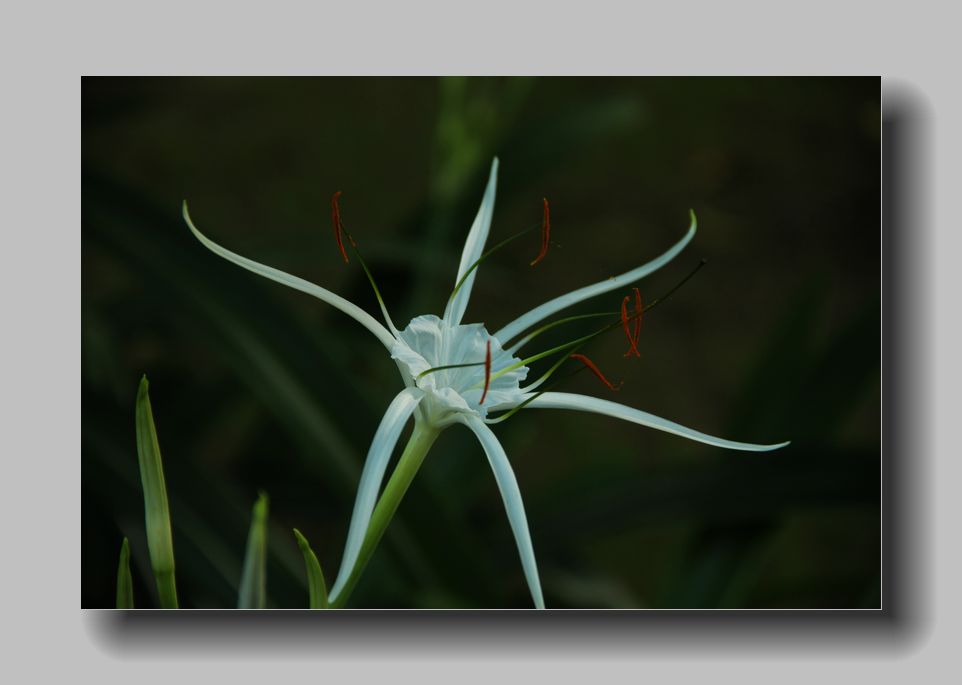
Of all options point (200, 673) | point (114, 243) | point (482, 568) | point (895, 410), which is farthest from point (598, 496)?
point (114, 243)

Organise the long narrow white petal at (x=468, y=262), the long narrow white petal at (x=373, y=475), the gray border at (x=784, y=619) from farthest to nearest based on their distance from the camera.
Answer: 1. the gray border at (x=784, y=619)
2. the long narrow white petal at (x=468, y=262)
3. the long narrow white petal at (x=373, y=475)

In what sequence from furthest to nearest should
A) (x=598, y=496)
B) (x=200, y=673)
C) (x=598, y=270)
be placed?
(x=598, y=270), (x=598, y=496), (x=200, y=673)

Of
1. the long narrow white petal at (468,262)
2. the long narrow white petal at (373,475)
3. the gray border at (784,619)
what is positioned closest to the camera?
the long narrow white petal at (373,475)

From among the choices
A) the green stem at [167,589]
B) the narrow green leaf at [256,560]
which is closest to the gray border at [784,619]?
the narrow green leaf at [256,560]

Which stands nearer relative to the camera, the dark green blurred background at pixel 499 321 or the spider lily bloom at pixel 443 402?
the spider lily bloom at pixel 443 402

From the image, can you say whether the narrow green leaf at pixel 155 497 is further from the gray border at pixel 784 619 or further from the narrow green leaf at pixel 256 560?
the gray border at pixel 784 619

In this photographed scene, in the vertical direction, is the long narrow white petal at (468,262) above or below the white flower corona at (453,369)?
above

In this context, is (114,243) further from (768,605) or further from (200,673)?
(768,605)

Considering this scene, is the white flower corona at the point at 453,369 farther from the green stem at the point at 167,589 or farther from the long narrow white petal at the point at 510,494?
the green stem at the point at 167,589
